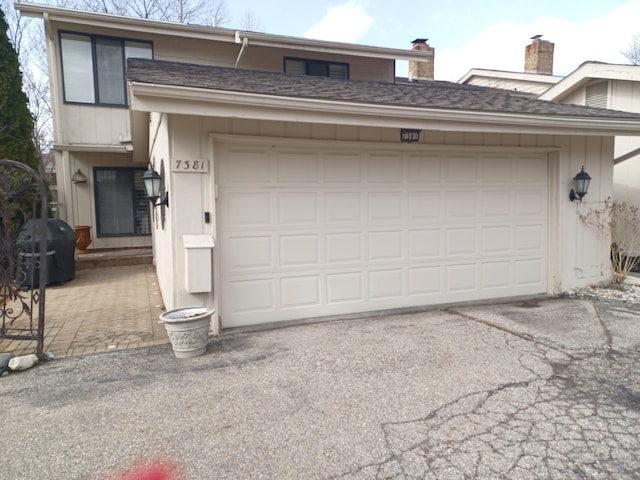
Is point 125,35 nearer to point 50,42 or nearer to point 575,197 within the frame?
point 50,42

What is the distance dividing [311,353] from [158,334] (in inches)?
76.6

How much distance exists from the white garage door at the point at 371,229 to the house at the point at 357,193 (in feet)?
0.06

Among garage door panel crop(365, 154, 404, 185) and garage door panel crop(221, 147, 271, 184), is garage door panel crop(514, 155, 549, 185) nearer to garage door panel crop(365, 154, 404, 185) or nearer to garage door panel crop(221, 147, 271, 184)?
garage door panel crop(365, 154, 404, 185)

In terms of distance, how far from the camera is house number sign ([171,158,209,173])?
174 inches

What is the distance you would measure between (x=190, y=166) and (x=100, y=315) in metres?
2.76

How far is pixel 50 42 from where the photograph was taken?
9805 millimetres

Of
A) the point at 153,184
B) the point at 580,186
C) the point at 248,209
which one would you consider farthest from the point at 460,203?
the point at 153,184

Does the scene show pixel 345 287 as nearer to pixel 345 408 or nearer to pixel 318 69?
pixel 345 408

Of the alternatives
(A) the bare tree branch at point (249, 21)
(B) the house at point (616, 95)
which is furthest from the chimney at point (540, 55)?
(A) the bare tree branch at point (249, 21)

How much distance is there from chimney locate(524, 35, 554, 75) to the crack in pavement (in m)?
13.3

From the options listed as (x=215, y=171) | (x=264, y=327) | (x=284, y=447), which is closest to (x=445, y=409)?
(x=284, y=447)

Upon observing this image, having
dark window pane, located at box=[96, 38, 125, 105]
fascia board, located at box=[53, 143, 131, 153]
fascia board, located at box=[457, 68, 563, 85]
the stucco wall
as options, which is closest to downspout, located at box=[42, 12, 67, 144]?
fascia board, located at box=[53, 143, 131, 153]

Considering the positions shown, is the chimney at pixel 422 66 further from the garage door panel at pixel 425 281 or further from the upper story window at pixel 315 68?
the garage door panel at pixel 425 281

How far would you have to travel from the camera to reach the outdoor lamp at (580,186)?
19.9ft
